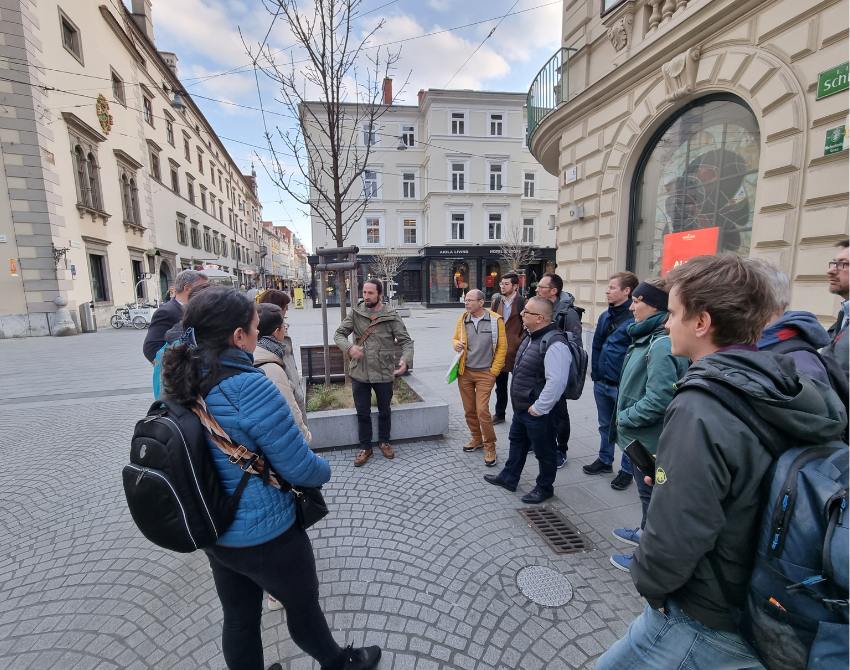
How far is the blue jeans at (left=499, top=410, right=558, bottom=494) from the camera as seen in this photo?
329 centimetres

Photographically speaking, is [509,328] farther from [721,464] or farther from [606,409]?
[721,464]

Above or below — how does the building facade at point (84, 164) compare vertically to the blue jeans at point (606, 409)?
above

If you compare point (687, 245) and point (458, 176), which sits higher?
point (458, 176)

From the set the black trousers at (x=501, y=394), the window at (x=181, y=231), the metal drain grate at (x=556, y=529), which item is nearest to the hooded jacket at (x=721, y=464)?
the metal drain grate at (x=556, y=529)

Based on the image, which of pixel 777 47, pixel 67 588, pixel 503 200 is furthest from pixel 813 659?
pixel 503 200

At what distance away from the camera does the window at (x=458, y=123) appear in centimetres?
2873

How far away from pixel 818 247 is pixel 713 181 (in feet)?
6.80

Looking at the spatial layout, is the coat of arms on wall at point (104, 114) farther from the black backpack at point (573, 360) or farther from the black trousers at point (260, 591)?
the black trousers at point (260, 591)

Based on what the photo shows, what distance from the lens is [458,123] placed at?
2886cm

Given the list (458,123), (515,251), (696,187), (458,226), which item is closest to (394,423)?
(696,187)

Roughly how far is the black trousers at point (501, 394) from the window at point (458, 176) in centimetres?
2657

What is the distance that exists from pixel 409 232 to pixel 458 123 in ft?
27.3

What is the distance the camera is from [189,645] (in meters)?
2.15

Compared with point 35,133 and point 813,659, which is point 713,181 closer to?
point 813,659
